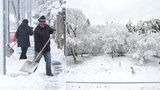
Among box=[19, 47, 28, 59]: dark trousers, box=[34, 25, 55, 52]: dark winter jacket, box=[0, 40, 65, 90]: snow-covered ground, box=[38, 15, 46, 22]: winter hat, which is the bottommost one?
box=[0, 40, 65, 90]: snow-covered ground

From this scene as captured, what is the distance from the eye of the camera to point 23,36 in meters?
4.20

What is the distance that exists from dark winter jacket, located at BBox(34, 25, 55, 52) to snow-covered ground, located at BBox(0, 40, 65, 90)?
8 centimetres

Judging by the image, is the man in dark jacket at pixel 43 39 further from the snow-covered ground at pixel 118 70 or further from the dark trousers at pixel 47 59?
the snow-covered ground at pixel 118 70

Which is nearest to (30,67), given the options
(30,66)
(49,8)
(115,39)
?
(30,66)

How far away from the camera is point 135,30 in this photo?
1326 cm

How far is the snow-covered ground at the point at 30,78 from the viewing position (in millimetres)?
3941

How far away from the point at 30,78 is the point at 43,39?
1.41 ft

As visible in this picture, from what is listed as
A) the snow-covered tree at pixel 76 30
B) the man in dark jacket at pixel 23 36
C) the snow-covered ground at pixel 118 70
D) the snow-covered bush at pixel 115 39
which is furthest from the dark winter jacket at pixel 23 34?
the snow-covered bush at pixel 115 39

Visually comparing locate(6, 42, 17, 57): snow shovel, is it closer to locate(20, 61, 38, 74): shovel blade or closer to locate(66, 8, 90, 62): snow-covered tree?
locate(20, 61, 38, 74): shovel blade

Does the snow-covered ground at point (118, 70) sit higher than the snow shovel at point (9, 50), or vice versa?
the snow shovel at point (9, 50)

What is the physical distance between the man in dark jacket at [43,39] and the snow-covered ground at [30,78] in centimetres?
6

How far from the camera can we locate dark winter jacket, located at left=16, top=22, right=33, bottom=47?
416 cm

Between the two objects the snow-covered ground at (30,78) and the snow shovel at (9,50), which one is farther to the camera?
the snow shovel at (9,50)

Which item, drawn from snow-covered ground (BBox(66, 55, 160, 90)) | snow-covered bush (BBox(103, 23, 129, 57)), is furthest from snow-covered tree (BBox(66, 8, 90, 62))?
snow-covered bush (BBox(103, 23, 129, 57))
